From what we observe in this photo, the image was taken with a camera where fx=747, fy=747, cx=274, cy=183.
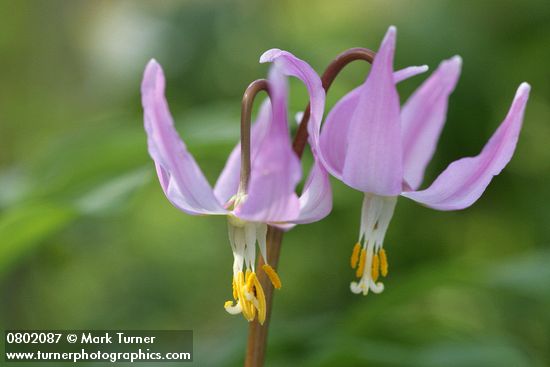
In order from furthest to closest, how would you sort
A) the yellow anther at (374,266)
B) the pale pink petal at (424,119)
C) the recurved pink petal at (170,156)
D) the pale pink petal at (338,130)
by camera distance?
the pale pink petal at (424,119)
the yellow anther at (374,266)
the pale pink petal at (338,130)
the recurved pink petal at (170,156)

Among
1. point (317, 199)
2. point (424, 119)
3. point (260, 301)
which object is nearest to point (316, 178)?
point (317, 199)

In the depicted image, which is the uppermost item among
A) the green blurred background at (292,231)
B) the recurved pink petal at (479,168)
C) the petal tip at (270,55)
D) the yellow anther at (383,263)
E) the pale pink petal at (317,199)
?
the green blurred background at (292,231)

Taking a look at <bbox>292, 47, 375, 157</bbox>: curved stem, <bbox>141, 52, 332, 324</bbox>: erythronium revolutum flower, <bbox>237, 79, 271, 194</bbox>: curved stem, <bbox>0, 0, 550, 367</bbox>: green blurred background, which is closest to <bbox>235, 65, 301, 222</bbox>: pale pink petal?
<bbox>141, 52, 332, 324</bbox>: erythronium revolutum flower

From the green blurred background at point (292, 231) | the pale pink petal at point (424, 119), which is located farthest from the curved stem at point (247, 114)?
the green blurred background at point (292, 231)

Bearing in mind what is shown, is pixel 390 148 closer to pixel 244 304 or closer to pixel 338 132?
pixel 338 132

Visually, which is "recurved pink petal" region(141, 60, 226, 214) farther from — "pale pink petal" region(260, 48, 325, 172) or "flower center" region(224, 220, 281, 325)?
"pale pink petal" region(260, 48, 325, 172)

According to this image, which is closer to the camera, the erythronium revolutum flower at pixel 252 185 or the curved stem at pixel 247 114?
the erythronium revolutum flower at pixel 252 185

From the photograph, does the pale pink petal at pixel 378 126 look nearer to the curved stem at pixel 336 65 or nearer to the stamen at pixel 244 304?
the curved stem at pixel 336 65
